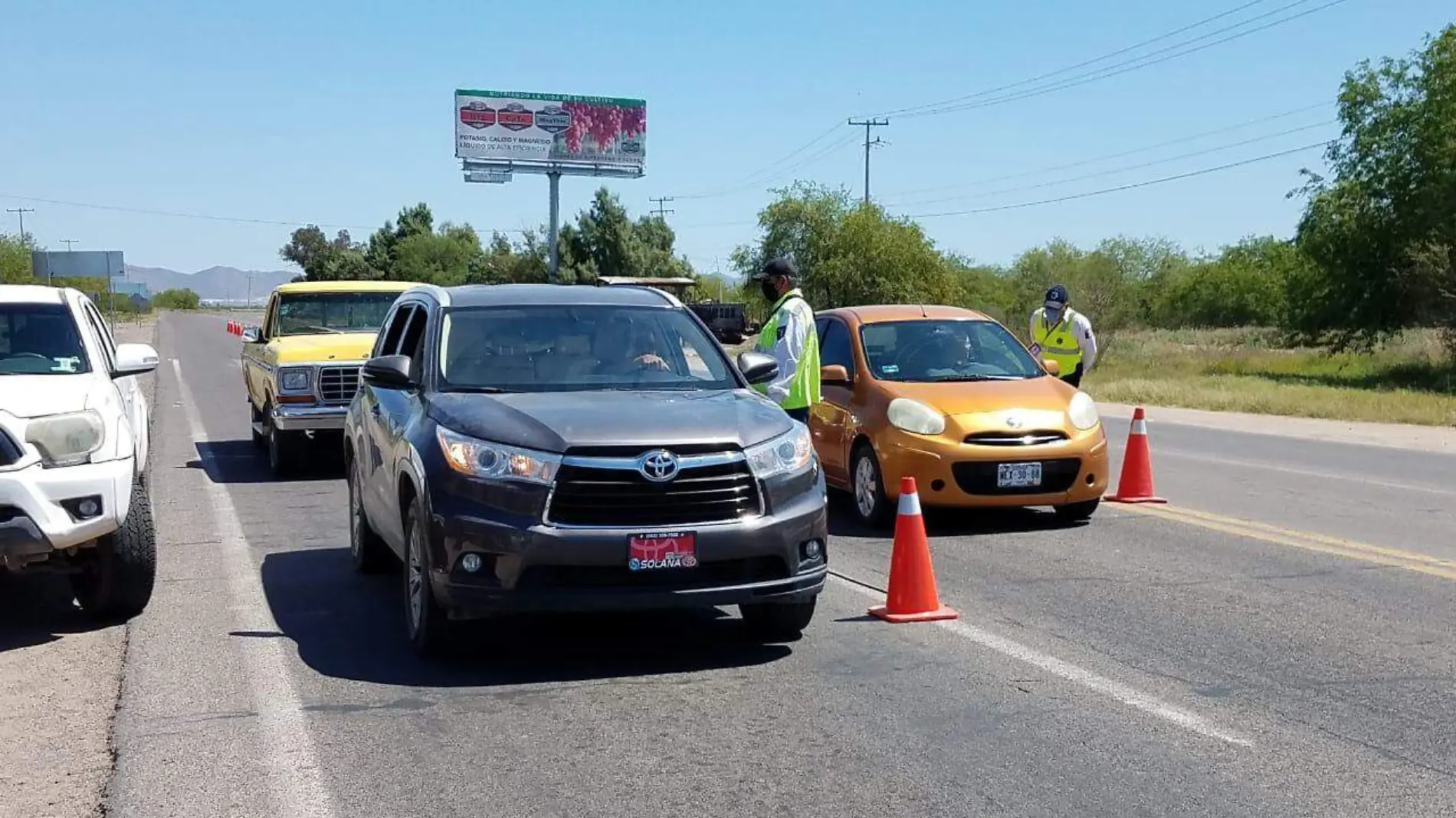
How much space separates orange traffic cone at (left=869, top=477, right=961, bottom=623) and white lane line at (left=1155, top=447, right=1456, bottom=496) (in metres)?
7.57

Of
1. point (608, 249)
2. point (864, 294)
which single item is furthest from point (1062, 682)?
point (608, 249)

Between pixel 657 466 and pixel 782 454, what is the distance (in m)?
0.67

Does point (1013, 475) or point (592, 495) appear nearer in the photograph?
point (592, 495)

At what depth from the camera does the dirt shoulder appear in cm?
511

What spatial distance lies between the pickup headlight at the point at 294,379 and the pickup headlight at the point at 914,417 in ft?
20.0

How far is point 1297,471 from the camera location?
15.2 meters

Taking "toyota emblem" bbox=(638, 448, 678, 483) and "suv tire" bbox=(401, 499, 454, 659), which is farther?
"suv tire" bbox=(401, 499, 454, 659)

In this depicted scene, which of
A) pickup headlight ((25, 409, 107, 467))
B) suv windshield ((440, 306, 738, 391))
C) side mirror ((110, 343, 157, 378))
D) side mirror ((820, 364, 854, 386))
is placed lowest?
pickup headlight ((25, 409, 107, 467))

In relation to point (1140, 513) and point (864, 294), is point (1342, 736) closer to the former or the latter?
point (1140, 513)

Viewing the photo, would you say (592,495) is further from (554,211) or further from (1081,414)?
(554,211)

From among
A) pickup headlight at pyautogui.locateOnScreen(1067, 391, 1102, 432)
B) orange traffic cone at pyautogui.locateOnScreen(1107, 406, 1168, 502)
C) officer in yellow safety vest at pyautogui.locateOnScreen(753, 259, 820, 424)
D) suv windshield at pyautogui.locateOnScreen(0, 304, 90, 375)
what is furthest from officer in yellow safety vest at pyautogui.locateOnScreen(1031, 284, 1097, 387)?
suv windshield at pyautogui.locateOnScreen(0, 304, 90, 375)

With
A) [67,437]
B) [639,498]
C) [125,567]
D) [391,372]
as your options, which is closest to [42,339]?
[67,437]

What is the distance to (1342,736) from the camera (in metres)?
5.48

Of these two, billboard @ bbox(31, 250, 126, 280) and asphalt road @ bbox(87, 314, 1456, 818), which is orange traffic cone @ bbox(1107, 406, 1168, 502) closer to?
asphalt road @ bbox(87, 314, 1456, 818)
